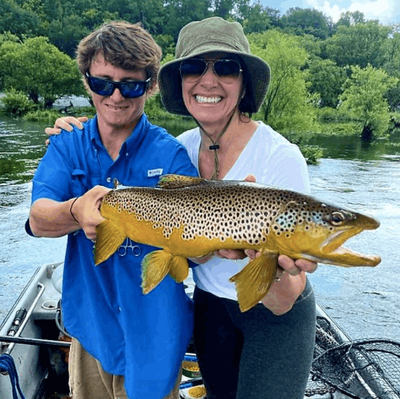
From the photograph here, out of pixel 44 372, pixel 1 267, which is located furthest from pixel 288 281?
pixel 1 267

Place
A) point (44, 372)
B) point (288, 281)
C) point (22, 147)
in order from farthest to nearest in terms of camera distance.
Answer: point (22, 147) → point (44, 372) → point (288, 281)

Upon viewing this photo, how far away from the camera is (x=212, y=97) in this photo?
2.88 meters

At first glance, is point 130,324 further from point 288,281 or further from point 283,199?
point 283,199

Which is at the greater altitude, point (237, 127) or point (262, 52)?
point (262, 52)

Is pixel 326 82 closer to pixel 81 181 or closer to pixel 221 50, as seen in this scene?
pixel 221 50

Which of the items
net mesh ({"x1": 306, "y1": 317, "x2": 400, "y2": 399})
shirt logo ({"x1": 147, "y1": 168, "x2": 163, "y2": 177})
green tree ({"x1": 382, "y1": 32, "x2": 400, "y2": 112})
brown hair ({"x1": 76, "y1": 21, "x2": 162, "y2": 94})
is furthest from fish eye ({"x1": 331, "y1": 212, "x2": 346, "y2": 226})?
green tree ({"x1": 382, "y1": 32, "x2": 400, "y2": 112})

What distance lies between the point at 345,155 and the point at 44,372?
101 ft

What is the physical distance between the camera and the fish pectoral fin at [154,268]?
8.35 ft

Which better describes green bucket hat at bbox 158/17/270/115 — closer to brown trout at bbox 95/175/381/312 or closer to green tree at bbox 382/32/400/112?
brown trout at bbox 95/175/381/312

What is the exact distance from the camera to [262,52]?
3769 centimetres

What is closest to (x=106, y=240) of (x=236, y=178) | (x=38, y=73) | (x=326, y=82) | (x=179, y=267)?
(x=179, y=267)

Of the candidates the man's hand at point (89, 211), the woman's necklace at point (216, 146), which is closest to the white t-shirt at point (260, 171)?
the woman's necklace at point (216, 146)

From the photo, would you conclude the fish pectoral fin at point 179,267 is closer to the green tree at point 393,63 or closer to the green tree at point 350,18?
the green tree at point 393,63

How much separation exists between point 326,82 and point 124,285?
8538 centimetres
